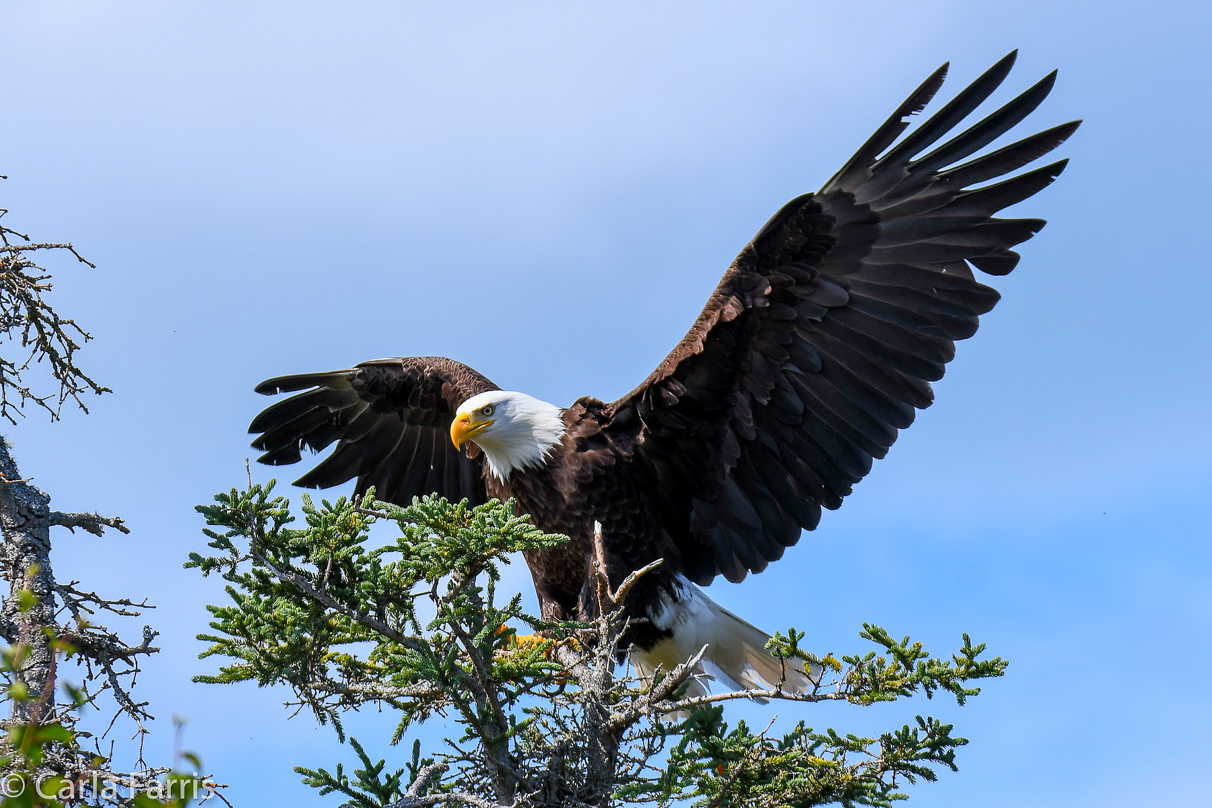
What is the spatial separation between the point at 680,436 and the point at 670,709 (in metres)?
1.66

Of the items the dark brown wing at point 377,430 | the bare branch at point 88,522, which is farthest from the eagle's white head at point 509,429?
the bare branch at point 88,522

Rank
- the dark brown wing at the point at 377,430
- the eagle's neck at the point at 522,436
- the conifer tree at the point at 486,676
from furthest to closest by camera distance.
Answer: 1. the dark brown wing at the point at 377,430
2. the eagle's neck at the point at 522,436
3. the conifer tree at the point at 486,676

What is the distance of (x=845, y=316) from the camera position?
4.73 meters

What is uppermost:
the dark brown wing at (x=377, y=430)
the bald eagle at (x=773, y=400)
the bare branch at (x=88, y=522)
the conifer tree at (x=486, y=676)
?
the dark brown wing at (x=377, y=430)

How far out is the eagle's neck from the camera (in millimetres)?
5031

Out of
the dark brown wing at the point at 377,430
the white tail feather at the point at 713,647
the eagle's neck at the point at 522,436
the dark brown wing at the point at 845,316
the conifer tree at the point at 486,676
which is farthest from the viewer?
the dark brown wing at the point at 377,430

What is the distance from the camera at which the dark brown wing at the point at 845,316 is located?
4.51 m

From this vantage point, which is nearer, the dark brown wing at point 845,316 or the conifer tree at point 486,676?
the conifer tree at point 486,676

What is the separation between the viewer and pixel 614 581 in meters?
4.81

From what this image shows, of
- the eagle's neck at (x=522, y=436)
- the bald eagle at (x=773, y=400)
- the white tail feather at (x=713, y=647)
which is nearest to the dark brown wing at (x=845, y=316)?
the bald eagle at (x=773, y=400)

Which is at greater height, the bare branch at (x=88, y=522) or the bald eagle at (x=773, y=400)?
the bald eagle at (x=773, y=400)

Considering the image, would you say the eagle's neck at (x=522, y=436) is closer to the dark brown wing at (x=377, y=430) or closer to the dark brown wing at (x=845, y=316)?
the dark brown wing at (x=845, y=316)

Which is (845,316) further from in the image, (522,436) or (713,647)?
(713,647)

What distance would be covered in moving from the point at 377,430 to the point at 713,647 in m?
2.46
